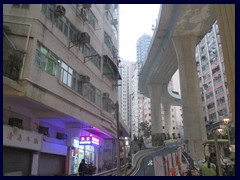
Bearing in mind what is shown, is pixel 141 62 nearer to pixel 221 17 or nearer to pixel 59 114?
pixel 221 17

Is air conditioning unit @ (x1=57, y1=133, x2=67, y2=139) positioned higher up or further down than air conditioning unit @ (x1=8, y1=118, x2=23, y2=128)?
further down

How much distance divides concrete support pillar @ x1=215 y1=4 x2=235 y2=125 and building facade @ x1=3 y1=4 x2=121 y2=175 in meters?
2.00

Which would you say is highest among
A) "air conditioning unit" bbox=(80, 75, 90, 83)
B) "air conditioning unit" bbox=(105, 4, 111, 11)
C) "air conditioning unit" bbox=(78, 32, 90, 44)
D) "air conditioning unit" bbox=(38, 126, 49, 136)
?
"air conditioning unit" bbox=(78, 32, 90, 44)

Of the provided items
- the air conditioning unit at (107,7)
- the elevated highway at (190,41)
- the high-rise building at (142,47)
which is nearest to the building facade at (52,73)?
the air conditioning unit at (107,7)

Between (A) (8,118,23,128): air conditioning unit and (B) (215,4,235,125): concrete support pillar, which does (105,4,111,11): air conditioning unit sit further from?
(A) (8,118,23,128): air conditioning unit

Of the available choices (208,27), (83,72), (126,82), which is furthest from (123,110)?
(83,72)

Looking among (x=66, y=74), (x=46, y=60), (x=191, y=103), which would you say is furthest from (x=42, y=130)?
(x=191, y=103)

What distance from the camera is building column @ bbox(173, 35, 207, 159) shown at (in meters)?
2.79

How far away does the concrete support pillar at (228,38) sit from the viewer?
2896 mm

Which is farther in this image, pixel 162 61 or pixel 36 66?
pixel 36 66

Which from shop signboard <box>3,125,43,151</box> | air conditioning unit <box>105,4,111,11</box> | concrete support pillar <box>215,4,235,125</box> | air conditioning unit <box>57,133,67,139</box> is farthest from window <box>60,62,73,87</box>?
concrete support pillar <box>215,4,235,125</box>
